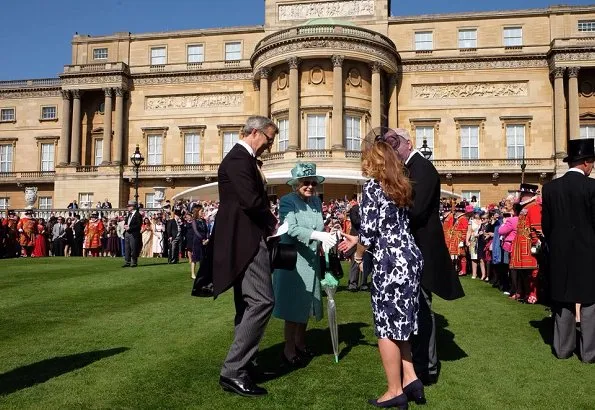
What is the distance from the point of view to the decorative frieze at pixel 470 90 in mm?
38438

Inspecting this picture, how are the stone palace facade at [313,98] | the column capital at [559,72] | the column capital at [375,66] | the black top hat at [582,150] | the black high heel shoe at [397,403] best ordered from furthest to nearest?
the column capital at [559,72] < the column capital at [375,66] < the stone palace facade at [313,98] < the black top hat at [582,150] < the black high heel shoe at [397,403]

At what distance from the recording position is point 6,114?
47.5m

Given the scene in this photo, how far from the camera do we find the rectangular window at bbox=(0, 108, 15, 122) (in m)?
47.3

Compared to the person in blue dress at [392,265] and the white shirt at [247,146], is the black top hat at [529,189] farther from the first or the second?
the white shirt at [247,146]

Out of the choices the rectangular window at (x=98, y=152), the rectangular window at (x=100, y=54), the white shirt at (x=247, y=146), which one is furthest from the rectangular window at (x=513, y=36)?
the white shirt at (x=247, y=146)

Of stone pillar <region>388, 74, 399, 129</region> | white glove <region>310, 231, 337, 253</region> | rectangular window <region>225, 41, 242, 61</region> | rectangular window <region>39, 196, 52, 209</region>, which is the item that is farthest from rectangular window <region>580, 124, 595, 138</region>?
rectangular window <region>39, 196, 52, 209</region>

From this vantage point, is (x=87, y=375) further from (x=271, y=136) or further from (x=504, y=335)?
(x=504, y=335)

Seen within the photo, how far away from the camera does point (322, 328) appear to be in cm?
786

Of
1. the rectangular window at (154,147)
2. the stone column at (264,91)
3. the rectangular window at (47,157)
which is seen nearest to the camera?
the stone column at (264,91)

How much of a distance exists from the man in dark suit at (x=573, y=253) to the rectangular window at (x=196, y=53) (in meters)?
41.6

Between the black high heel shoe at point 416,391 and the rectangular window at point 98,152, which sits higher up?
the rectangular window at point 98,152

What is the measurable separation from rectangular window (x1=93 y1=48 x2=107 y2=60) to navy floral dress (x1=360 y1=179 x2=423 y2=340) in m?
46.6

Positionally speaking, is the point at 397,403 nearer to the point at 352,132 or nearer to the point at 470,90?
the point at 352,132

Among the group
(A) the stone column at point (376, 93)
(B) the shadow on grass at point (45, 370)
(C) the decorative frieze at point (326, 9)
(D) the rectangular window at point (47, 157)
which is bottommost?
(B) the shadow on grass at point (45, 370)
